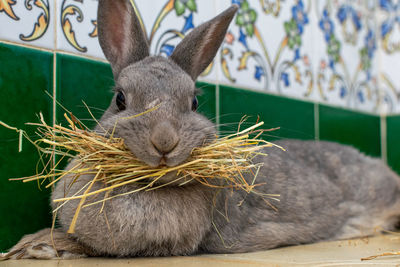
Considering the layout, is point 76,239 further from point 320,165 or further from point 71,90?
point 320,165

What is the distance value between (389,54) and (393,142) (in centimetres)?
68

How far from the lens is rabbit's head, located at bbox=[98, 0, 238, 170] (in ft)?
4.40

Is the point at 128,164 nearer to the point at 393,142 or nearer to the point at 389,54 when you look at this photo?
the point at 393,142

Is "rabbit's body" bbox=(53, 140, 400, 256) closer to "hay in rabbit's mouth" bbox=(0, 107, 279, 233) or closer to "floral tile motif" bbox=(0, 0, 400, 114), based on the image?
"hay in rabbit's mouth" bbox=(0, 107, 279, 233)

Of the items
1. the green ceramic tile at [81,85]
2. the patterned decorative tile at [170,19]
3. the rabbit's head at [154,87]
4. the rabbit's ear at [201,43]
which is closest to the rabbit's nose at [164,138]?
the rabbit's head at [154,87]

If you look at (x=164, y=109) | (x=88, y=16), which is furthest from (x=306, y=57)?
(x=164, y=109)

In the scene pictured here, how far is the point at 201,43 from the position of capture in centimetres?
171

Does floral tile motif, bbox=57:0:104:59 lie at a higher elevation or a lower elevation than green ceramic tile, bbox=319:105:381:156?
higher

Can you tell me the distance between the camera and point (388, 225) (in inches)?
91.3

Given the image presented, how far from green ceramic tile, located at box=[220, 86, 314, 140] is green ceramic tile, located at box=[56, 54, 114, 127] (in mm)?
595

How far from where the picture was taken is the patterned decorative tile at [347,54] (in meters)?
3.04

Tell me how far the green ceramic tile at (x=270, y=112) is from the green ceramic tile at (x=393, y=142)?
0.93 m

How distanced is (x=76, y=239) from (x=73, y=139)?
0.33 metres

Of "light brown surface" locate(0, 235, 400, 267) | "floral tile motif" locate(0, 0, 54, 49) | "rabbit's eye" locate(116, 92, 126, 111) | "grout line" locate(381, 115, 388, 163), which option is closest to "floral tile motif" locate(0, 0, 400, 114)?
"floral tile motif" locate(0, 0, 54, 49)
